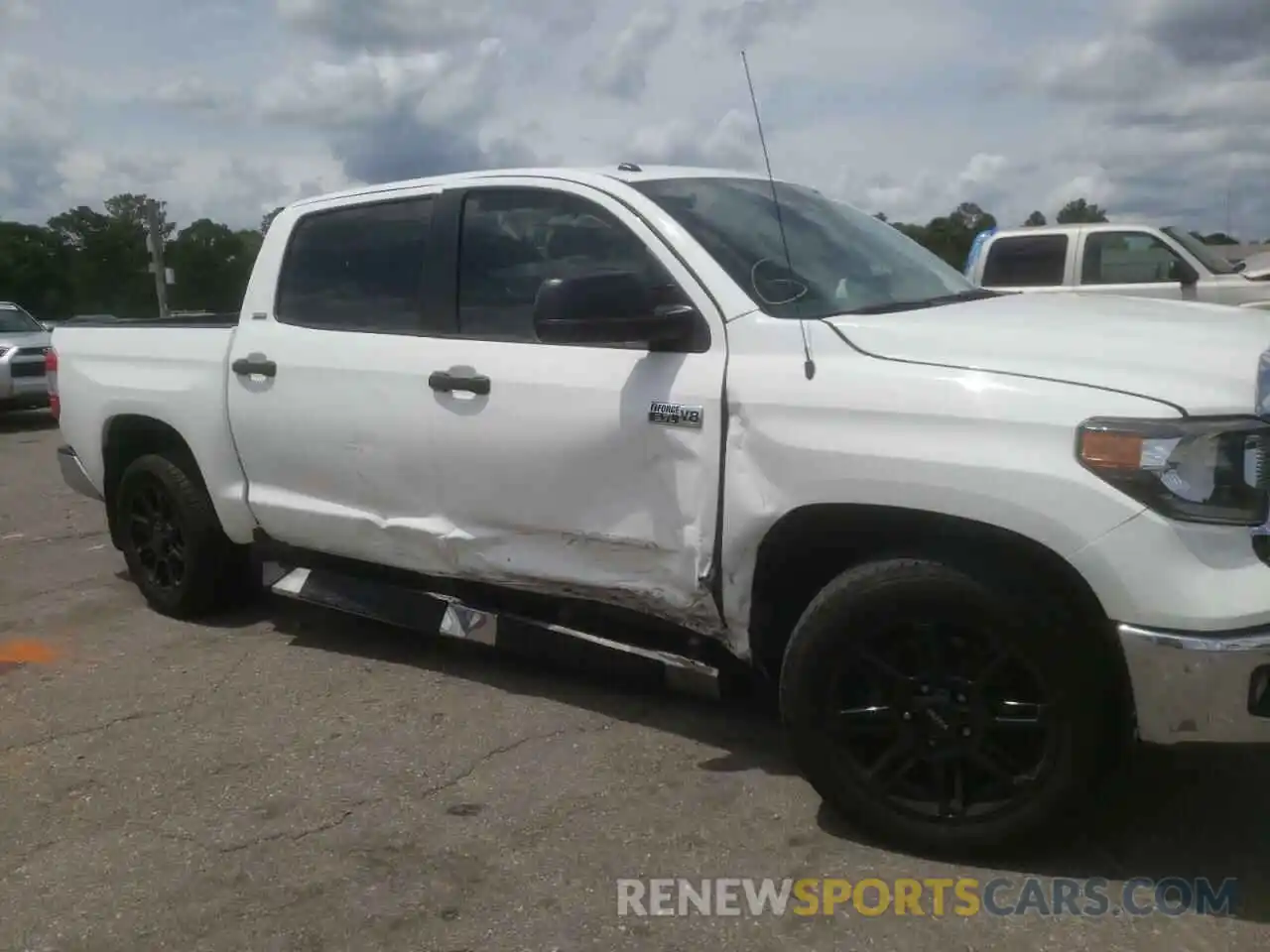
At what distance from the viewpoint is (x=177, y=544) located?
5484mm

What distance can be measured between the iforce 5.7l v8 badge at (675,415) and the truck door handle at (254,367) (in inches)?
72.6

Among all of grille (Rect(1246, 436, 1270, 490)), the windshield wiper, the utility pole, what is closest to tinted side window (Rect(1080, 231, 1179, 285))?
the windshield wiper

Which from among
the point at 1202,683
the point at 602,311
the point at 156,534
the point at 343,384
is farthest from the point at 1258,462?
the point at 156,534

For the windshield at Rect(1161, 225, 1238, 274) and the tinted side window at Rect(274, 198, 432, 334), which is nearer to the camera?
the tinted side window at Rect(274, 198, 432, 334)

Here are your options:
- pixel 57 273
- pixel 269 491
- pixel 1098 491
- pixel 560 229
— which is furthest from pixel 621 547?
pixel 57 273

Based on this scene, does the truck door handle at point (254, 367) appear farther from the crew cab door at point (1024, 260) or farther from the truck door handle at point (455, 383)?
the crew cab door at point (1024, 260)

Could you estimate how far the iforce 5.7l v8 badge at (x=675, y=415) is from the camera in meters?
3.50

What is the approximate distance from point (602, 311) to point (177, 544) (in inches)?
114

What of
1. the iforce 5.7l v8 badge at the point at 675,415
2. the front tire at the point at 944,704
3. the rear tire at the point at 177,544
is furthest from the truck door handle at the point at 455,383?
the rear tire at the point at 177,544

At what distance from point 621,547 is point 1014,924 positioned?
1.51m

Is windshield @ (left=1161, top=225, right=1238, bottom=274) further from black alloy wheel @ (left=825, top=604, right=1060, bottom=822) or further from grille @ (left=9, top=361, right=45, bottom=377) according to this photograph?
grille @ (left=9, top=361, right=45, bottom=377)

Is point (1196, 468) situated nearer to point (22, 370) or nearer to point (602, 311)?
point (602, 311)

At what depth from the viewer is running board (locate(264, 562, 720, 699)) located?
3.79 m

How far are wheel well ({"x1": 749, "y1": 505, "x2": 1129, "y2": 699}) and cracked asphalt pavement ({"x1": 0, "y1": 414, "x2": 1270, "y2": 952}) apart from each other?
54cm
